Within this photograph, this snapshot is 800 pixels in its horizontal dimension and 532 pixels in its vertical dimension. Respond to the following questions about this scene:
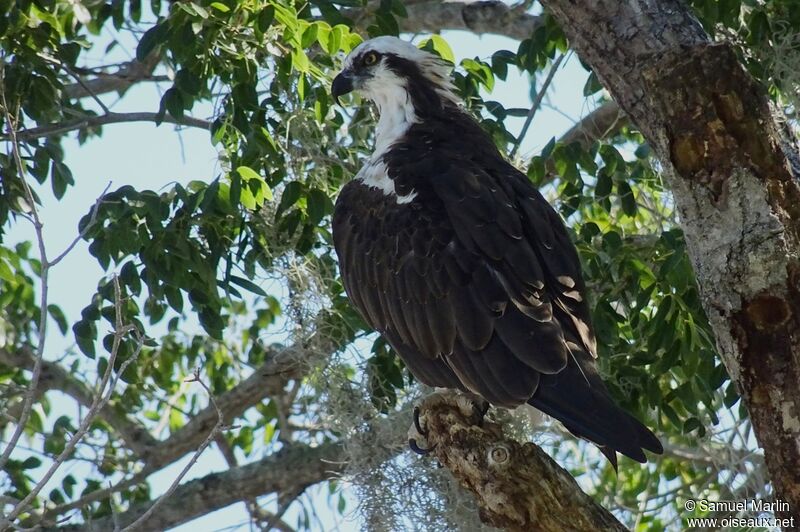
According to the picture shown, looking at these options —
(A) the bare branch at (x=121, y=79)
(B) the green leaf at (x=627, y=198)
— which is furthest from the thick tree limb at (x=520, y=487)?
(A) the bare branch at (x=121, y=79)

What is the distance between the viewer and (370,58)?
5.65 m

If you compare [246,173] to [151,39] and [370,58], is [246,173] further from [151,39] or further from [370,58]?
→ [370,58]

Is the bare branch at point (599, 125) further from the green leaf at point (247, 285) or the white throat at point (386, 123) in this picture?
the green leaf at point (247, 285)

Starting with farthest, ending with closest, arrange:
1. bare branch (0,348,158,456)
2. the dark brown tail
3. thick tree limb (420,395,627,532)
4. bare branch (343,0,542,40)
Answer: bare branch (0,348,158,456) → bare branch (343,0,542,40) → the dark brown tail → thick tree limb (420,395,627,532)

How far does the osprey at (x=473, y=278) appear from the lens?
4.30m

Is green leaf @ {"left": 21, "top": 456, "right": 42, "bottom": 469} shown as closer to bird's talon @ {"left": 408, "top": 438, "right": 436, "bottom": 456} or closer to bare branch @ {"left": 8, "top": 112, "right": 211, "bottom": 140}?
bare branch @ {"left": 8, "top": 112, "right": 211, "bottom": 140}

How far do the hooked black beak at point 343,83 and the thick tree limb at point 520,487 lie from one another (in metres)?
2.15

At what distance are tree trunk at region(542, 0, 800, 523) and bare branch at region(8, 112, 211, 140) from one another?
101 inches

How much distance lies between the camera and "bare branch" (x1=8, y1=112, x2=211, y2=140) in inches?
218

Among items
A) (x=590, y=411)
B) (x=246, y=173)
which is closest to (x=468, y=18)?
(x=246, y=173)

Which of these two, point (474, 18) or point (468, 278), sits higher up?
point (474, 18)

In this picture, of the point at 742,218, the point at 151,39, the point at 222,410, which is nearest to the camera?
the point at 742,218

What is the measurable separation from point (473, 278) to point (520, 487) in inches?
45.4

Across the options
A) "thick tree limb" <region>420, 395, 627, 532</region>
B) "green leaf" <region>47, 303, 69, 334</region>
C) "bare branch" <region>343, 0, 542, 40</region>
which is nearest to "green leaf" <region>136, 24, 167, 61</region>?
"bare branch" <region>343, 0, 542, 40</region>
